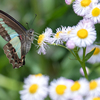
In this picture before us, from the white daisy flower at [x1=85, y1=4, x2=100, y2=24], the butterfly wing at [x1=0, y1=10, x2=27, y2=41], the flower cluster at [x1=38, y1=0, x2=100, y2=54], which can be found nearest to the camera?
the flower cluster at [x1=38, y1=0, x2=100, y2=54]

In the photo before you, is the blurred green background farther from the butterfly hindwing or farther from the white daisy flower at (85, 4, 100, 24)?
the white daisy flower at (85, 4, 100, 24)

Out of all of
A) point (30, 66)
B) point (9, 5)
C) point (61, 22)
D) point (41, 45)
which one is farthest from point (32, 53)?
point (41, 45)

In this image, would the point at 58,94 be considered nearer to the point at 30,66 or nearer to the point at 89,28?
the point at 89,28

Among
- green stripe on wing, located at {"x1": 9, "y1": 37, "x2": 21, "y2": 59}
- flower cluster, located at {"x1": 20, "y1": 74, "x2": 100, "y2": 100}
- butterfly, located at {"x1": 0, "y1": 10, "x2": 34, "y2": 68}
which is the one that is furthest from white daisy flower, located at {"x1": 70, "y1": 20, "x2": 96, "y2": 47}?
green stripe on wing, located at {"x1": 9, "y1": 37, "x2": 21, "y2": 59}

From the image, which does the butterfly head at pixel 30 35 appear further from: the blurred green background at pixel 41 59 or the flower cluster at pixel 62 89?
the flower cluster at pixel 62 89

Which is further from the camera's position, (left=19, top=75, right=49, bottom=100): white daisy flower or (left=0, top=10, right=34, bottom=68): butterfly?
(left=0, top=10, right=34, bottom=68): butterfly

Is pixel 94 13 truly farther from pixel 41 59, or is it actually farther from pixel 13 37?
pixel 41 59

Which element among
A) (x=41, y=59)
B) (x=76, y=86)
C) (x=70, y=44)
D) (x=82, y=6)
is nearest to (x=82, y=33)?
(x=70, y=44)

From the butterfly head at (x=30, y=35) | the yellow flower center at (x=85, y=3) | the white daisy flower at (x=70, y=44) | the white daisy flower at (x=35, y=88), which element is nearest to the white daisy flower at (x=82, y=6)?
the yellow flower center at (x=85, y=3)
